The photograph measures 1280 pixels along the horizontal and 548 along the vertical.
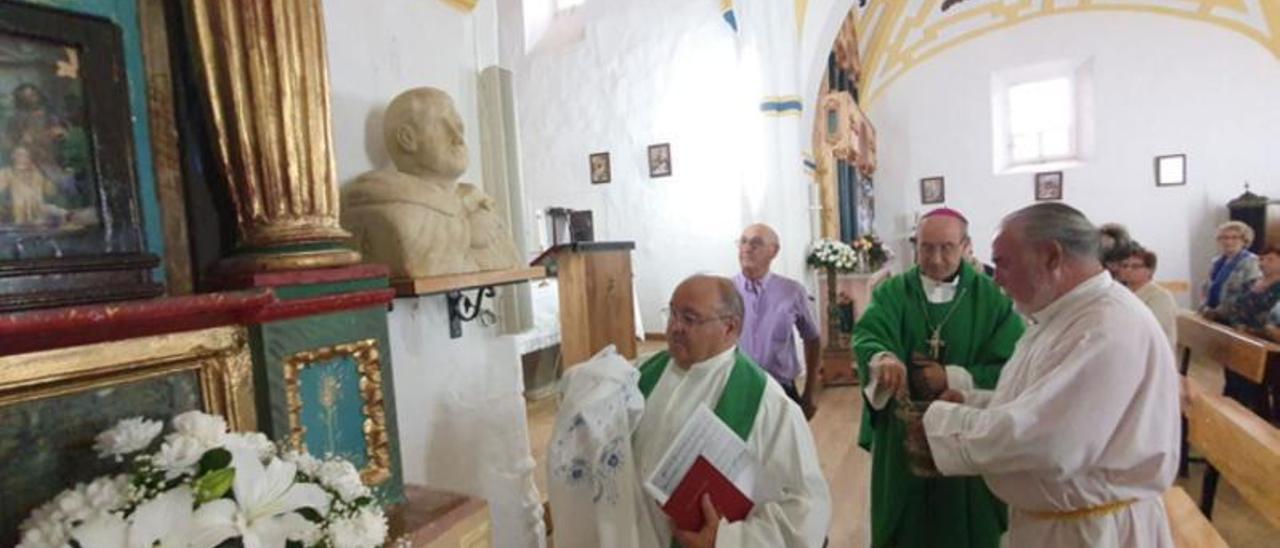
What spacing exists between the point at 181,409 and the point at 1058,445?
194 cm

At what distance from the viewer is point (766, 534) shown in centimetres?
159

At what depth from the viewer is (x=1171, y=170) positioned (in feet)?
34.9

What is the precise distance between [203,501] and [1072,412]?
5.86ft

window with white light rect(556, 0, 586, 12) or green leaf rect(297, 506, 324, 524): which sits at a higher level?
window with white light rect(556, 0, 586, 12)

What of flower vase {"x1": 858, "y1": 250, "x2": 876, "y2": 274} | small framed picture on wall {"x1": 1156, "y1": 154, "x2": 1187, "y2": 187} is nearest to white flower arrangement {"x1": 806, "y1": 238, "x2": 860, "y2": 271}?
flower vase {"x1": 858, "y1": 250, "x2": 876, "y2": 274}

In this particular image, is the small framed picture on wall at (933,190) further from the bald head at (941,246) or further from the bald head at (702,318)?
the bald head at (702,318)

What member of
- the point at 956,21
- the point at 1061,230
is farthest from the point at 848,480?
the point at 956,21

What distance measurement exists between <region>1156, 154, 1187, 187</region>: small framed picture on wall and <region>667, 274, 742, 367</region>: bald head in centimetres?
1215

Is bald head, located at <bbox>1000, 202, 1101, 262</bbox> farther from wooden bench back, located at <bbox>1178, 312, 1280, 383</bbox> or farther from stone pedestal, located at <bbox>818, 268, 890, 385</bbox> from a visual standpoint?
stone pedestal, located at <bbox>818, 268, 890, 385</bbox>

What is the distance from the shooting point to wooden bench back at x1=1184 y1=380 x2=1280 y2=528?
212 cm

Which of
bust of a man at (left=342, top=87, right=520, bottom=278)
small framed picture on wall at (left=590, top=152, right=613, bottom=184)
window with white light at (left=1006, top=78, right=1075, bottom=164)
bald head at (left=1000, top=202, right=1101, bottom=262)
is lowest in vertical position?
bald head at (left=1000, top=202, right=1101, bottom=262)

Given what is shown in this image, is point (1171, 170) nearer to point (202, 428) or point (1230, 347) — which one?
point (1230, 347)

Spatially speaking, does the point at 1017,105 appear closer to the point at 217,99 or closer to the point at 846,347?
the point at 846,347

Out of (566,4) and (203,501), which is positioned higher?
(566,4)
